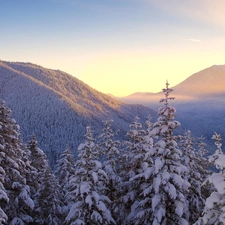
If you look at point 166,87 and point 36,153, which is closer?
point 166,87

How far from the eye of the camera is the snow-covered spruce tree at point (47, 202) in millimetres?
24656

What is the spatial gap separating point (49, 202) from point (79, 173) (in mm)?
9832

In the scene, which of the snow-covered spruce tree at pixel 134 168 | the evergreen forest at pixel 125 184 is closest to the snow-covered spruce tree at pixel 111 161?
the evergreen forest at pixel 125 184

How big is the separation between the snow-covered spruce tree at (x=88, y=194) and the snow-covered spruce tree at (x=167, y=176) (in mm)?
3185

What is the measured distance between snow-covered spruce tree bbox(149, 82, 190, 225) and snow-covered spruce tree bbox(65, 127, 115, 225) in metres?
3.18

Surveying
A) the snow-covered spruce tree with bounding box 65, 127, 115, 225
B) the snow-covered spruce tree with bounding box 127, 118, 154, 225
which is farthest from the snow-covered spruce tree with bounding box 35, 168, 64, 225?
the snow-covered spruce tree with bounding box 127, 118, 154, 225

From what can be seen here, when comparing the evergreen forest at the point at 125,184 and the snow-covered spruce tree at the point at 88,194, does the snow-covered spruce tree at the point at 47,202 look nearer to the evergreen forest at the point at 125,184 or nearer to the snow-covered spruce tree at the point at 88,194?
the evergreen forest at the point at 125,184

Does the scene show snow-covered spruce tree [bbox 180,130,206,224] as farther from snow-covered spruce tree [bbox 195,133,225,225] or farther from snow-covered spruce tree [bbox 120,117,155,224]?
snow-covered spruce tree [bbox 195,133,225,225]

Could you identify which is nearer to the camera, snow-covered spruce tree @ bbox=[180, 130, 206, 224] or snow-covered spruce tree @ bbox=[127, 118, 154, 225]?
snow-covered spruce tree @ bbox=[127, 118, 154, 225]

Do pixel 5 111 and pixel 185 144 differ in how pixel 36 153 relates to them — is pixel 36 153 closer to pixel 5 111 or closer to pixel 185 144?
pixel 5 111

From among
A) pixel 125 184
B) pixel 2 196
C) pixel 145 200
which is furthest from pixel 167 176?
pixel 2 196

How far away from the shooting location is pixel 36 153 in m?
33.7

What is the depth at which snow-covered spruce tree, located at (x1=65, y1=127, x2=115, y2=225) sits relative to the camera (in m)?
16.6

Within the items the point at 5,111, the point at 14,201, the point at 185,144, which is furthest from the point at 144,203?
the point at 5,111
